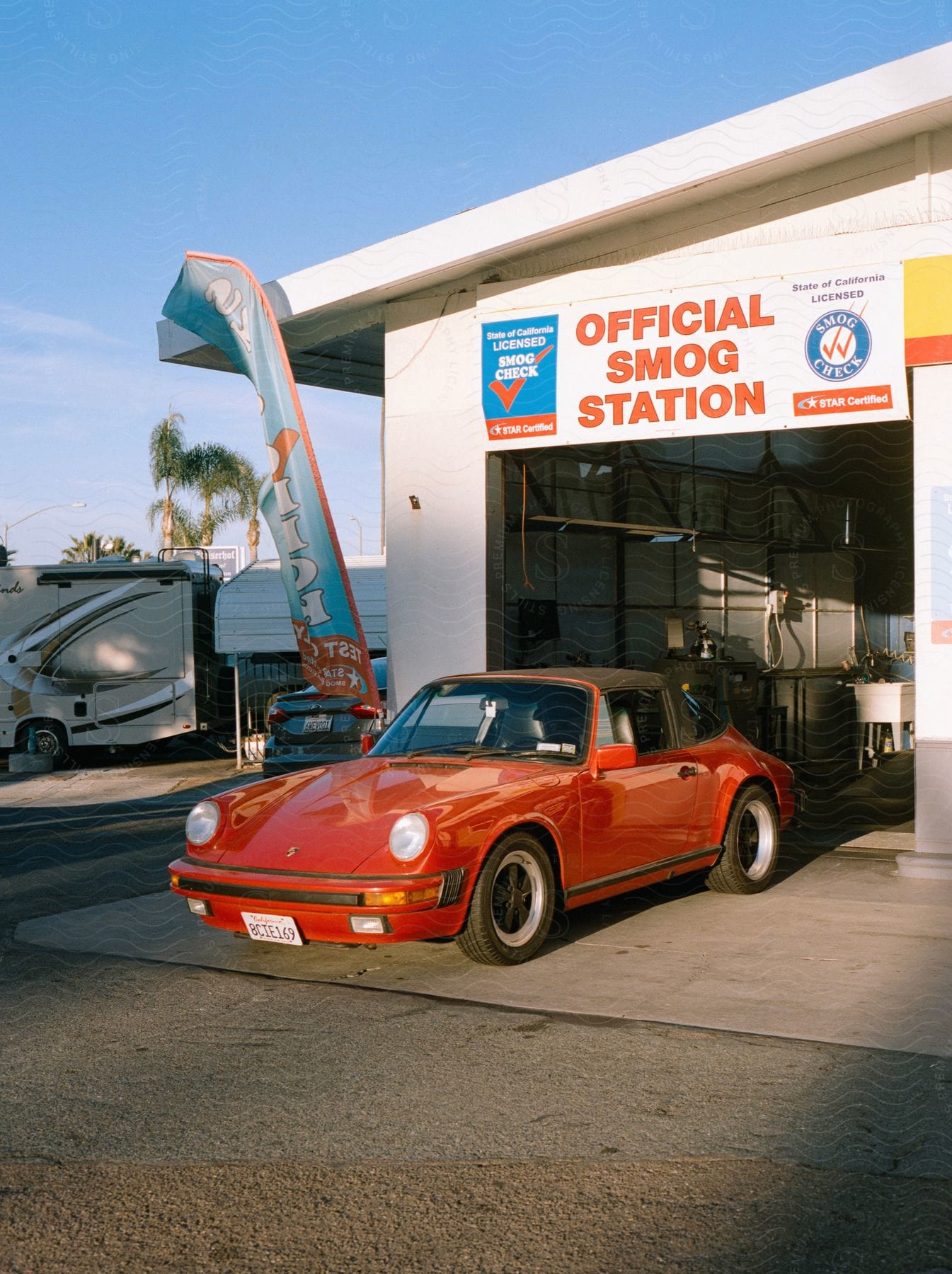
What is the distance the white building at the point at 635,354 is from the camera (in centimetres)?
890

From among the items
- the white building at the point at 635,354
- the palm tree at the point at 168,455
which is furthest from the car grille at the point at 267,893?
the palm tree at the point at 168,455

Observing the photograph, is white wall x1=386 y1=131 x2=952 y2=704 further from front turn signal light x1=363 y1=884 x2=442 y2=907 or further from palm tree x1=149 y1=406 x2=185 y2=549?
palm tree x1=149 y1=406 x2=185 y2=549

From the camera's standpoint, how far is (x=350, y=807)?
6219 mm

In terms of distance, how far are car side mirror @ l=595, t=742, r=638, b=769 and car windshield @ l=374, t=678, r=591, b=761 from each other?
189 mm

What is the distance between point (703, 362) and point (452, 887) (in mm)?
5587

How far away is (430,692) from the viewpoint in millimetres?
7672

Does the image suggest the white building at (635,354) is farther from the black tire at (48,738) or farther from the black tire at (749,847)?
the black tire at (48,738)

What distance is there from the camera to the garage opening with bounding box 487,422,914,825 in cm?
1445

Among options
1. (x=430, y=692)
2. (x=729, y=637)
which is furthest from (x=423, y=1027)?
(x=729, y=637)

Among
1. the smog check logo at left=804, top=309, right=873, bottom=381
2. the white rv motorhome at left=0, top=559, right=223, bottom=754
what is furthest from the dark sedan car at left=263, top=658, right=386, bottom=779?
the white rv motorhome at left=0, top=559, right=223, bottom=754

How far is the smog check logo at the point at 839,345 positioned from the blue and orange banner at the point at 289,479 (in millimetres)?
4892

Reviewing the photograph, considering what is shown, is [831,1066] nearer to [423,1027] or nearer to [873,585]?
[423,1027]

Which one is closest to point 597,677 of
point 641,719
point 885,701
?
point 641,719

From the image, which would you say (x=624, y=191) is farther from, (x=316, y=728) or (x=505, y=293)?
(x=316, y=728)
